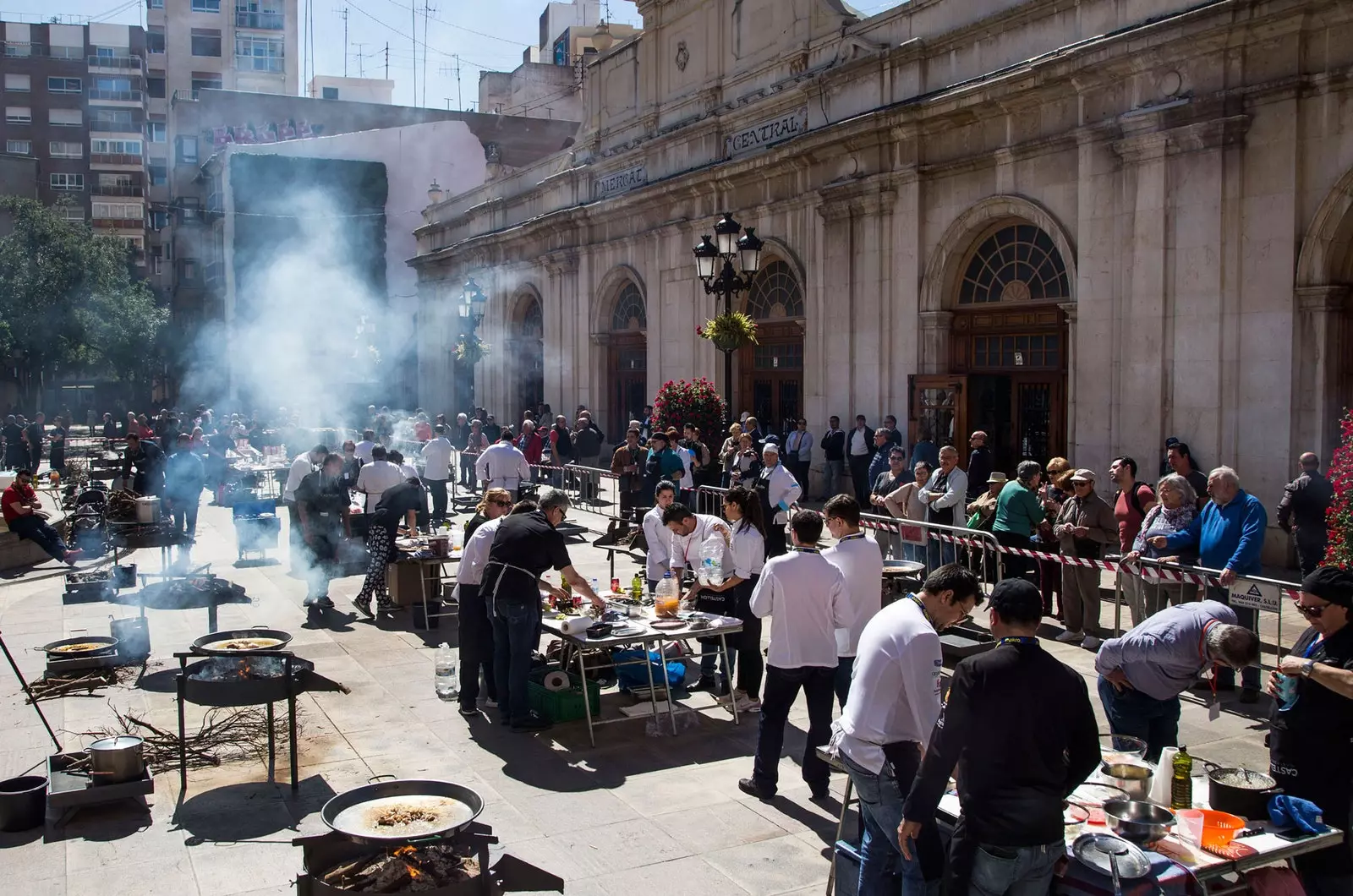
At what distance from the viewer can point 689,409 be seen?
19844mm

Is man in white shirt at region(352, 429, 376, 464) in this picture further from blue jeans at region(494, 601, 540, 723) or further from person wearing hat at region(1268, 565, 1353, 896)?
person wearing hat at region(1268, 565, 1353, 896)

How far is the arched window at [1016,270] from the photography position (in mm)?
16672

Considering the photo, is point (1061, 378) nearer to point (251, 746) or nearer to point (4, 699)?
point (251, 746)

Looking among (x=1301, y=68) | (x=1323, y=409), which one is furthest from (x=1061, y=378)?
(x=1301, y=68)

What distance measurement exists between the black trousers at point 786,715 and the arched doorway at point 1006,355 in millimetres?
10897

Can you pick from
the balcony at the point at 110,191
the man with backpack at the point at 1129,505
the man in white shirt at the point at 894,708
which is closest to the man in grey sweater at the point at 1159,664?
the man in white shirt at the point at 894,708

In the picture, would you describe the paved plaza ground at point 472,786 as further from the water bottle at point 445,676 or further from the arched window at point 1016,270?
the arched window at point 1016,270

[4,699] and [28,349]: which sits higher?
[28,349]

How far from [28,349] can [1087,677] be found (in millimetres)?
53129

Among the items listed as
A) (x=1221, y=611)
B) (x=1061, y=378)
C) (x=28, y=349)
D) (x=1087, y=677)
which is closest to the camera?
(x=1221, y=611)

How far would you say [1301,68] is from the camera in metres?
12.9

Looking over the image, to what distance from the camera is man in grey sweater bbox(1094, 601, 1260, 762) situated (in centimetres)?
564

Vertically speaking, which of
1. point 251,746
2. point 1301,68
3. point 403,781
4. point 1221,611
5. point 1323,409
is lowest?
point 251,746

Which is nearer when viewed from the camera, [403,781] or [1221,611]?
[403,781]
